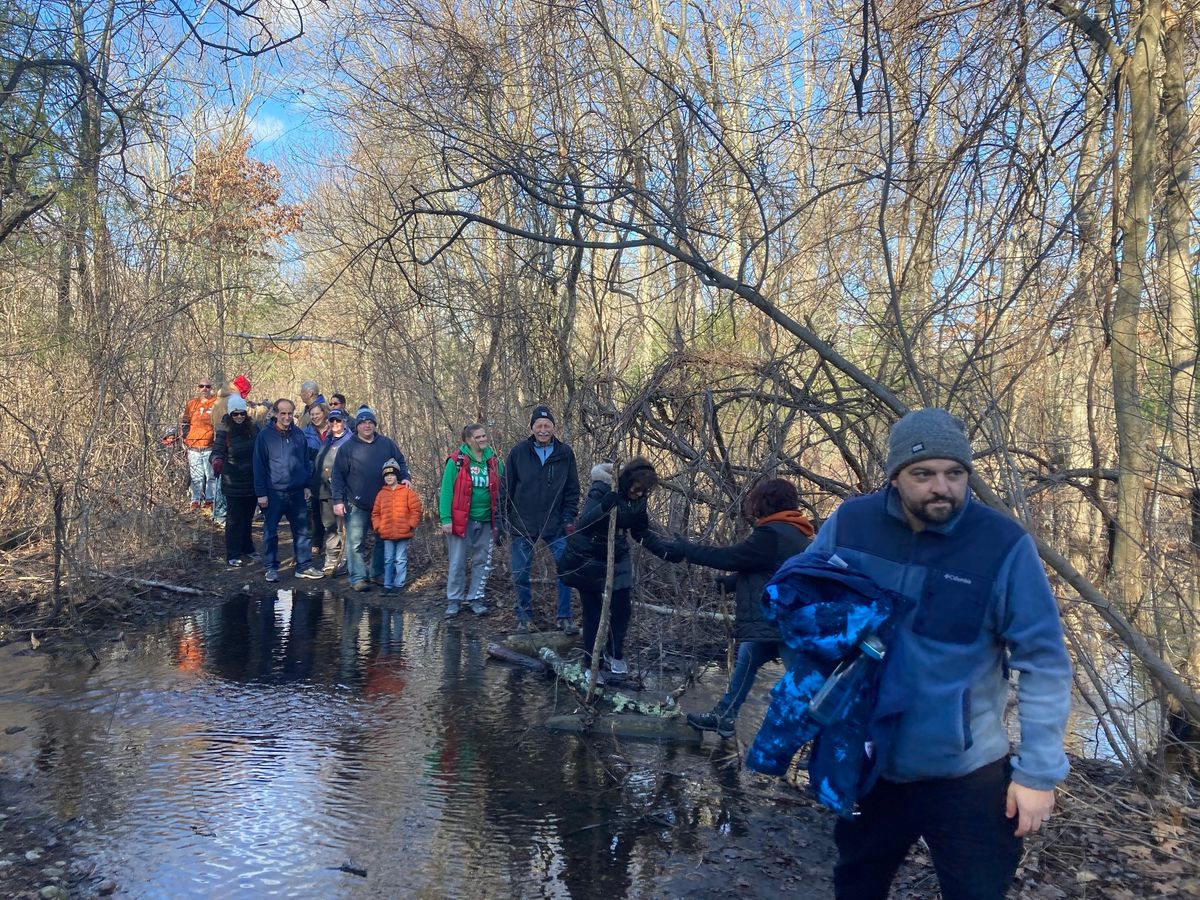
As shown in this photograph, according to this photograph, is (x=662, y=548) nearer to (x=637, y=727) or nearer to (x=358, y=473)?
(x=637, y=727)

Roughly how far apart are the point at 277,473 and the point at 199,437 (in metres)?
3.01

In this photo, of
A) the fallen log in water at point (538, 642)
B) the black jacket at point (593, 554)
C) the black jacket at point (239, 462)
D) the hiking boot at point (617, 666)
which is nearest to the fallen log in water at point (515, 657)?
the fallen log in water at point (538, 642)

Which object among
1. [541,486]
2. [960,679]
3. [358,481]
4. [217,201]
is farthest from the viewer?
[217,201]

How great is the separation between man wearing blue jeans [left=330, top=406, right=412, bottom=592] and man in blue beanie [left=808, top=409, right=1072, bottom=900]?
891cm

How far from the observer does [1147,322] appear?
6000 mm

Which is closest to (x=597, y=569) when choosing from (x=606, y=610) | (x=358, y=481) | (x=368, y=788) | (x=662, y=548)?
(x=606, y=610)

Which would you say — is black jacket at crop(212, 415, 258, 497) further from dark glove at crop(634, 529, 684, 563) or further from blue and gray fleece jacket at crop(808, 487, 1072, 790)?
blue and gray fleece jacket at crop(808, 487, 1072, 790)

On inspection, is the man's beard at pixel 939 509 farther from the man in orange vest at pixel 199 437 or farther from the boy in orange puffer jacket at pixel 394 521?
the man in orange vest at pixel 199 437

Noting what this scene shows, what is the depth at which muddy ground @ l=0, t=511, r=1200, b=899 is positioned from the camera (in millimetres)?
4469

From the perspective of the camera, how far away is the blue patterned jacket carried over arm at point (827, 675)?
117 inches

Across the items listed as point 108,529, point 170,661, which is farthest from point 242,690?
point 108,529

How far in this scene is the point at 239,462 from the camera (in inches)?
481

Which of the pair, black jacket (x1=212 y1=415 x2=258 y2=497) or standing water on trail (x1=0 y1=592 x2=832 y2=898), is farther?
black jacket (x1=212 y1=415 x2=258 y2=497)

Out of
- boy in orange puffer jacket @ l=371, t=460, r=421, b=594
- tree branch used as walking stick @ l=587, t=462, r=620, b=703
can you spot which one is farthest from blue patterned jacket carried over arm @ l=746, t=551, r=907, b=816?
boy in orange puffer jacket @ l=371, t=460, r=421, b=594
